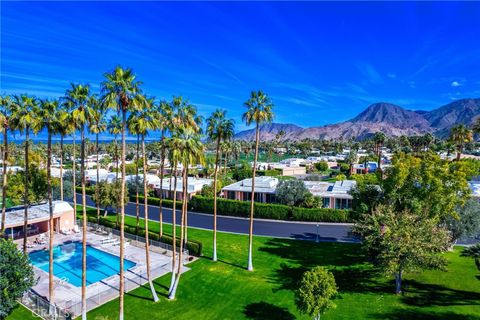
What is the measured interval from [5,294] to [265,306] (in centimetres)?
1596

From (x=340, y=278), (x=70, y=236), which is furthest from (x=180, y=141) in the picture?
(x=70, y=236)

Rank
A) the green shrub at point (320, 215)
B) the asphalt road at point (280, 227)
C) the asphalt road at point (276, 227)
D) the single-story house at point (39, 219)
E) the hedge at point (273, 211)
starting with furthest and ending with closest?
the hedge at point (273, 211)
the green shrub at point (320, 215)
the asphalt road at point (276, 227)
the asphalt road at point (280, 227)
the single-story house at point (39, 219)

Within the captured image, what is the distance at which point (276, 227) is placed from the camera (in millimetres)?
42094

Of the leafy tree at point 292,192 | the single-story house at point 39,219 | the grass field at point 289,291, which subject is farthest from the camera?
the leafy tree at point 292,192

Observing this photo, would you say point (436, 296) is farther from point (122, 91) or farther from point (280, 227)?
point (122, 91)

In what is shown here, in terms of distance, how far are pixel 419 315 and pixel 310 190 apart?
34.9 meters

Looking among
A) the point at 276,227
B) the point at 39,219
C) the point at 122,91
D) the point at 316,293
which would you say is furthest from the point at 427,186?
the point at 39,219

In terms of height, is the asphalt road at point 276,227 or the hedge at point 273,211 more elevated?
the hedge at point 273,211

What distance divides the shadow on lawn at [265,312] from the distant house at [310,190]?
3177 centimetres

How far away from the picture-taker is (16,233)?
3609 centimetres

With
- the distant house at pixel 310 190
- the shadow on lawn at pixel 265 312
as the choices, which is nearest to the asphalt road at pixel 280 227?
the distant house at pixel 310 190

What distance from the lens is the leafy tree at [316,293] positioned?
17688 millimetres

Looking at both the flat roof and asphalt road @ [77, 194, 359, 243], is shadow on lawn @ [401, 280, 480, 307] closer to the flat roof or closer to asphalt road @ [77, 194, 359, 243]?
asphalt road @ [77, 194, 359, 243]

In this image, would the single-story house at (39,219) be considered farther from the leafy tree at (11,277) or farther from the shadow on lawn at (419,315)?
the shadow on lawn at (419,315)
